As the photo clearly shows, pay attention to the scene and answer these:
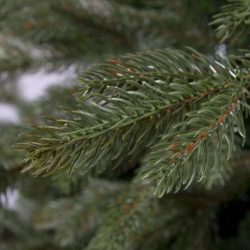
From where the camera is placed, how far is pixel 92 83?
0.19 metres

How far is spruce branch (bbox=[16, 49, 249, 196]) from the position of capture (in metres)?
0.16

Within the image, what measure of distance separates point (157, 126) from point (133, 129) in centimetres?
1

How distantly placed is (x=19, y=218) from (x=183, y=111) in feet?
1.11

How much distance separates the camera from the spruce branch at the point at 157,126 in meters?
0.16

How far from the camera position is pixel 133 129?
17cm

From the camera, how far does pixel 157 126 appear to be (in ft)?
0.57

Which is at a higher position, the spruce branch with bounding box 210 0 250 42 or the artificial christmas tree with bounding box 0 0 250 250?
the spruce branch with bounding box 210 0 250 42

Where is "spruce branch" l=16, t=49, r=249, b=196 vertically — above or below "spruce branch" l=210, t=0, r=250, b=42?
below

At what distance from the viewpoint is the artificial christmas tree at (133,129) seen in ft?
0.53

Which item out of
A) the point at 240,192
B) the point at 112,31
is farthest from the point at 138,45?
the point at 240,192

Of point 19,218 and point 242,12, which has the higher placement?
point 242,12

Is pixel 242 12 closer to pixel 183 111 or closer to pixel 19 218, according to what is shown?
pixel 183 111

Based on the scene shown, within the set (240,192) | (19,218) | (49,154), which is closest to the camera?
(49,154)

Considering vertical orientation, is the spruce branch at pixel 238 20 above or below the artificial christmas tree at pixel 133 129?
above
